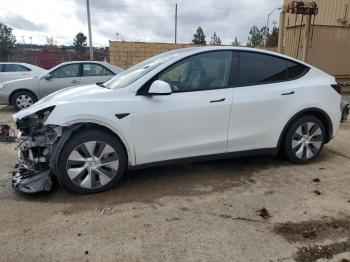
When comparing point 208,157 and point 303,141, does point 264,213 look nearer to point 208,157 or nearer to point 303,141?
point 208,157

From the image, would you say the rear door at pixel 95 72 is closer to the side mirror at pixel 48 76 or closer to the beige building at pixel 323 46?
the side mirror at pixel 48 76

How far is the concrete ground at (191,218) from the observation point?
119 inches

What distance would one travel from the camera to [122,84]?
4.49 m

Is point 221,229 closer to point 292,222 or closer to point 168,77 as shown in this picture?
point 292,222

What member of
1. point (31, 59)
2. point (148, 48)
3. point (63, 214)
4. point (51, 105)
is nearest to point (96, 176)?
point (63, 214)

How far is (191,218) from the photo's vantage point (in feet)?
11.7

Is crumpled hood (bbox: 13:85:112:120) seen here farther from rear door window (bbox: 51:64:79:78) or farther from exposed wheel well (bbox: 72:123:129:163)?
rear door window (bbox: 51:64:79:78)

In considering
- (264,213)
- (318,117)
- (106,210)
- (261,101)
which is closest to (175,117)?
(261,101)

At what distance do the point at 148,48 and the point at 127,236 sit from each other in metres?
14.5

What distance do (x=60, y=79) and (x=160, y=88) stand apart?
712cm

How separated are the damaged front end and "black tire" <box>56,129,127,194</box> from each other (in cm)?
20

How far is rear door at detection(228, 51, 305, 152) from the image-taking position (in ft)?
15.0

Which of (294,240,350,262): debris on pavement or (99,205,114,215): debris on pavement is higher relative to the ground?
(99,205,114,215): debris on pavement

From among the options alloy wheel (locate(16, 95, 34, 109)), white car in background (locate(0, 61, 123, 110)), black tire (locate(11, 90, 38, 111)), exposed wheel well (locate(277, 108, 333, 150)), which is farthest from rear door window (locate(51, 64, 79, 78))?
exposed wheel well (locate(277, 108, 333, 150))
